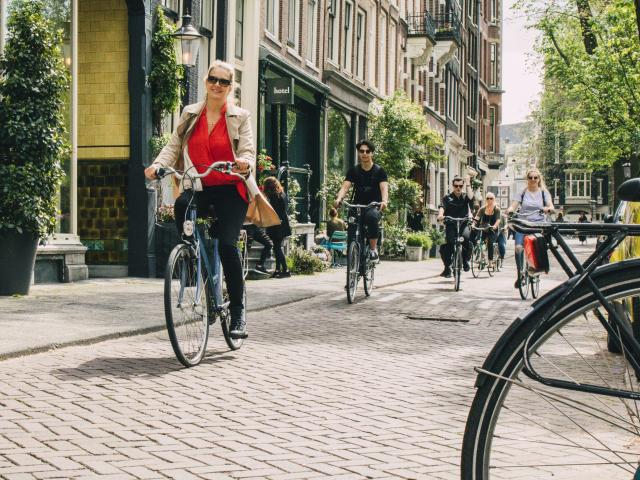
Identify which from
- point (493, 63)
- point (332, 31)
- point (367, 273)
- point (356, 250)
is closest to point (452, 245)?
point (367, 273)

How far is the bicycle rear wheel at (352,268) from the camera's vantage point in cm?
1119

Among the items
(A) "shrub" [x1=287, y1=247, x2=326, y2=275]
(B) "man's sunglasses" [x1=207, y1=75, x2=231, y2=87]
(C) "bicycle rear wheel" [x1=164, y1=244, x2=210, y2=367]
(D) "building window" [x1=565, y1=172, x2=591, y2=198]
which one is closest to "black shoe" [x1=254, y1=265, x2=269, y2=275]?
(A) "shrub" [x1=287, y1=247, x2=326, y2=275]

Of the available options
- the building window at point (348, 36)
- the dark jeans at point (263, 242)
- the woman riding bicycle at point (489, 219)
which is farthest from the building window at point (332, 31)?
the dark jeans at point (263, 242)

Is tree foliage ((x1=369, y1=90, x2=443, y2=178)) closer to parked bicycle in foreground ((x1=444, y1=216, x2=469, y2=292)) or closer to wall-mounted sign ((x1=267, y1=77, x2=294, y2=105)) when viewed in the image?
wall-mounted sign ((x1=267, y1=77, x2=294, y2=105))

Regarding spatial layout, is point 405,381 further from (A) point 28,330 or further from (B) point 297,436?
(A) point 28,330

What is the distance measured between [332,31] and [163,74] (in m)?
12.4

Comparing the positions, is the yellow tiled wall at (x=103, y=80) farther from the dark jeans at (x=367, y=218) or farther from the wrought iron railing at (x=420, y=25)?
the wrought iron railing at (x=420, y=25)

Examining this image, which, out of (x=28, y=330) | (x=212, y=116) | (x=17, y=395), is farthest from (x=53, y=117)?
(x=17, y=395)

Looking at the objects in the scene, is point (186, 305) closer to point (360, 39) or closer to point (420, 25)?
point (360, 39)

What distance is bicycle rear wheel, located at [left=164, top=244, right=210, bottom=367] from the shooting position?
590 cm

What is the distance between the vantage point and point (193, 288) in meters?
6.26

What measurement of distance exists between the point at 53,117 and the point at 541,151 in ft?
238

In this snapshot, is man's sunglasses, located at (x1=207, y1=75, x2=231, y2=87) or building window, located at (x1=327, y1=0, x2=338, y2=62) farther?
building window, located at (x1=327, y1=0, x2=338, y2=62)

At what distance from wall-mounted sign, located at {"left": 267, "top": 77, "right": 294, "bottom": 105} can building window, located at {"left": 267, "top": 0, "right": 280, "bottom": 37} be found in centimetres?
167
